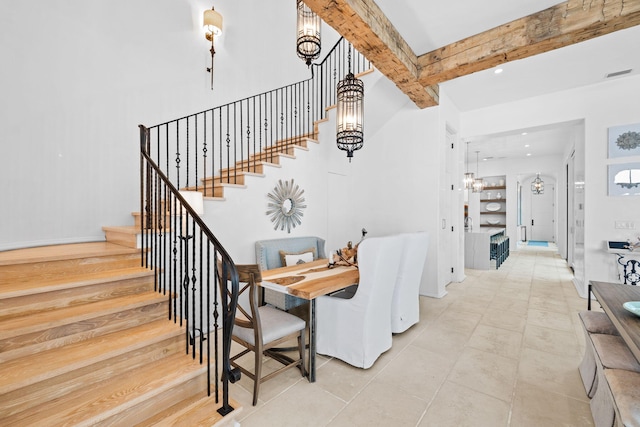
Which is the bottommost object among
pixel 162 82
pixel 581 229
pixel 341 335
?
pixel 341 335

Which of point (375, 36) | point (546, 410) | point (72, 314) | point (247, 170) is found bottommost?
point (546, 410)

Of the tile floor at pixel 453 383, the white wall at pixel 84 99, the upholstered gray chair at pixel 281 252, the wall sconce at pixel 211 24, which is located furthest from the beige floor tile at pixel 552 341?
the wall sconce at pixel 211 24

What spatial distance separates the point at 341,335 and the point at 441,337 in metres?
1.20

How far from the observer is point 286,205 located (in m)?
4.24

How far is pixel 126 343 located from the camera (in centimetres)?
178

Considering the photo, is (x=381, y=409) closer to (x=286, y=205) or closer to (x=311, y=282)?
(x=311, y=282)

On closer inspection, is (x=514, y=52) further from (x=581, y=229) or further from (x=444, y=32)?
(x=581, y=229)

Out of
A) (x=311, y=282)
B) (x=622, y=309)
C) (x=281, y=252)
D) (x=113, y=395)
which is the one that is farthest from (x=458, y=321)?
(x=113, y=395)

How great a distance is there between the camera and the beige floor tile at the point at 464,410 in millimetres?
1794


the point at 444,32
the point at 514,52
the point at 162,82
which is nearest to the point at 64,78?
the point at 162,82

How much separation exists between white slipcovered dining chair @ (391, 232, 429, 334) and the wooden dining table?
0.49 meters

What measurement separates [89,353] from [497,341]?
334 centimetres

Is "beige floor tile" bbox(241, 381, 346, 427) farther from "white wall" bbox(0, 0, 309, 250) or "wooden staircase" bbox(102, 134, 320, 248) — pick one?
"white wall" bbox(0, 0, 309, 250)

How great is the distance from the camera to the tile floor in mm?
1840
